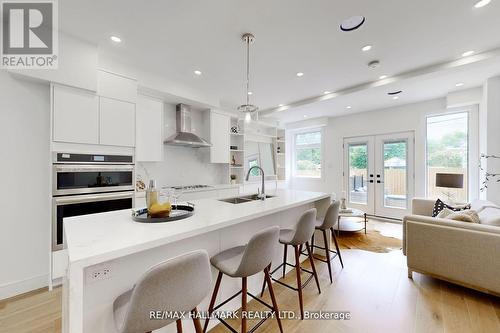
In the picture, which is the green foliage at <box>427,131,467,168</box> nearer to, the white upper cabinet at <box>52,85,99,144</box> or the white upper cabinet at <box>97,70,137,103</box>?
the white upper cabinet at <box>97,70,137,103</box>

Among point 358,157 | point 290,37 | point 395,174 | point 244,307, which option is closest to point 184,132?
point 290,37

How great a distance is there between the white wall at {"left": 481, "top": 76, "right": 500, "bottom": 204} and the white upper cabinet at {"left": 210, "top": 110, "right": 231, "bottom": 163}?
14.8 feet

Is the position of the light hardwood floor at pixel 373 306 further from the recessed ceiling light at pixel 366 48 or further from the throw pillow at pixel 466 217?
the recessed ceiling light at pixel 366 48

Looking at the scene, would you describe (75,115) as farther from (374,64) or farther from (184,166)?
(374,64)

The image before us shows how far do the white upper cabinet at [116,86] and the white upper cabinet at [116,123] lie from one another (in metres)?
0.07

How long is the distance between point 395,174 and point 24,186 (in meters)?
6.64

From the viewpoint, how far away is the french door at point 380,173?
4984 mm

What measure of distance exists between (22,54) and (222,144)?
3.02 m

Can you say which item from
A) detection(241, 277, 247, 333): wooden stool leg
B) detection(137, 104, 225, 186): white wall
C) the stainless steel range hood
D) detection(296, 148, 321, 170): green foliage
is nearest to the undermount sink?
detection(241, 277, 247, 333): wooden stool leg

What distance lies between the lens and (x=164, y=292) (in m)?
0.94

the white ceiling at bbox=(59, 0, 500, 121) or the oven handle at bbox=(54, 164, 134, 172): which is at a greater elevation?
the white ceiling at bbox=(59, 0, 500, 121)

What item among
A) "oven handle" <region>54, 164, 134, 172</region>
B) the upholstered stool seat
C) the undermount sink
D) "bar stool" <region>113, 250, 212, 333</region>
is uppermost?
"oven handle" <region>54, 164, 134, 172</region>

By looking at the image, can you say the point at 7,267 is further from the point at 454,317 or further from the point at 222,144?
the point at 454,317

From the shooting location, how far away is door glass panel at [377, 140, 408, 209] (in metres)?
5.03
